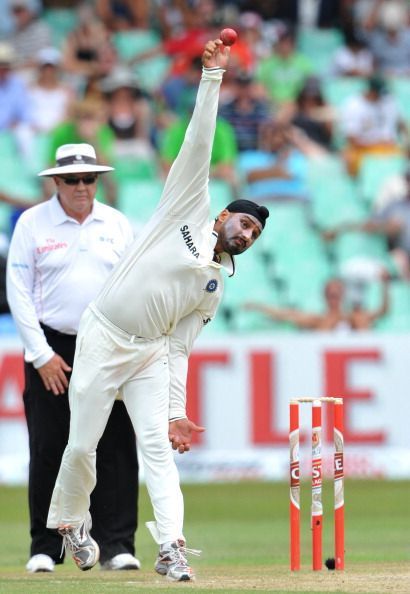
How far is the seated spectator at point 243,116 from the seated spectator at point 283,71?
1.14m

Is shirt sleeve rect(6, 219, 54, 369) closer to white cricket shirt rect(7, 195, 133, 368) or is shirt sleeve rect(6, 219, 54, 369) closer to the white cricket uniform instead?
white cricket shirt rect(7, 195, 133, 368)

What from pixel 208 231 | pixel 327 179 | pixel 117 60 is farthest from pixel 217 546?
pixel 117 60

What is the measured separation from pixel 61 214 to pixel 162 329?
1139 mm

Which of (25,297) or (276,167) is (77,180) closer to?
(25,297)

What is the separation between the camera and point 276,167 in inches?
670

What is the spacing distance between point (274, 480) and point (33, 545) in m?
6.25

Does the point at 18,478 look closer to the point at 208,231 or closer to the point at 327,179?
the point at 327,179

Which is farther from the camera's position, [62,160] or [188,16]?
[188,16]

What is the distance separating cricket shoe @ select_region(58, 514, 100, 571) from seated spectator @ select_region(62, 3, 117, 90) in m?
10.9

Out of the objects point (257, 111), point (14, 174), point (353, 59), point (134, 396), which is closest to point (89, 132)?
point (14, 174)

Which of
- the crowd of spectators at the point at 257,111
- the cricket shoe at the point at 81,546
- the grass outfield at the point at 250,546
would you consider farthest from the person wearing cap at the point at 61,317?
the crowd of spectators at the point at 257,111

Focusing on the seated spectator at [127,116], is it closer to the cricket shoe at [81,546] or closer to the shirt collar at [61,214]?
the shirt collar at [61,214]

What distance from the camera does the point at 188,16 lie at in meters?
18.9

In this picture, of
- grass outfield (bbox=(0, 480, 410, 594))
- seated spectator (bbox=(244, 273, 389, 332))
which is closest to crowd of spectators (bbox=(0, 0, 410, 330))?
seated spectator (bbox=(244, 273, 389, 332))
